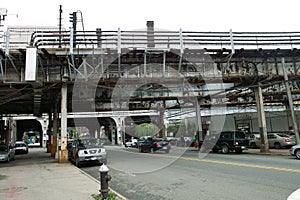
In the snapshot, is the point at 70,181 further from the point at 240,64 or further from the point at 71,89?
the point at 240,64

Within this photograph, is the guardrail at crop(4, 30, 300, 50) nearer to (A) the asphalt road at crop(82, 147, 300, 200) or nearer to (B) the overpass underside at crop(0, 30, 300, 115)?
(B) the overpass underside at crop(0, 30, 300, 115)

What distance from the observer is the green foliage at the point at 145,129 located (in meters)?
57.9

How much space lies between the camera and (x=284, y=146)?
23.7 meters

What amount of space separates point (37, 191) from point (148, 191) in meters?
3.53

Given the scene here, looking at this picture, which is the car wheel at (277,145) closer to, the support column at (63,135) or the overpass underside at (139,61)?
the overpass underside at (139,61)

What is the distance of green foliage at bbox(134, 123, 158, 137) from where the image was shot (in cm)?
5792

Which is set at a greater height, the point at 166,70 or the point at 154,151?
the point at 166,70

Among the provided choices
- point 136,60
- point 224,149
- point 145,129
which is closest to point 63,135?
point 136,60

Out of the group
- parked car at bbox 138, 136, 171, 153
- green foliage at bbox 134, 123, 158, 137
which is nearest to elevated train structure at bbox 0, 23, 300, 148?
parked car at bbox 138, 136, 171, 153

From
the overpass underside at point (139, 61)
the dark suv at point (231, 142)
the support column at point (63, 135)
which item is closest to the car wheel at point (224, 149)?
the dark suv at point (231, 142)

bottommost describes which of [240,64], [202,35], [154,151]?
[154,151]

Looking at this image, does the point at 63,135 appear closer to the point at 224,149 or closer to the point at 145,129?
the point at 224,149

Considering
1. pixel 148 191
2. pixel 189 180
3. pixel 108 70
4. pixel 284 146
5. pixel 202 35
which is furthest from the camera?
pixel 284 146

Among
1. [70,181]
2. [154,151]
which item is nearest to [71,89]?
[154,151]
